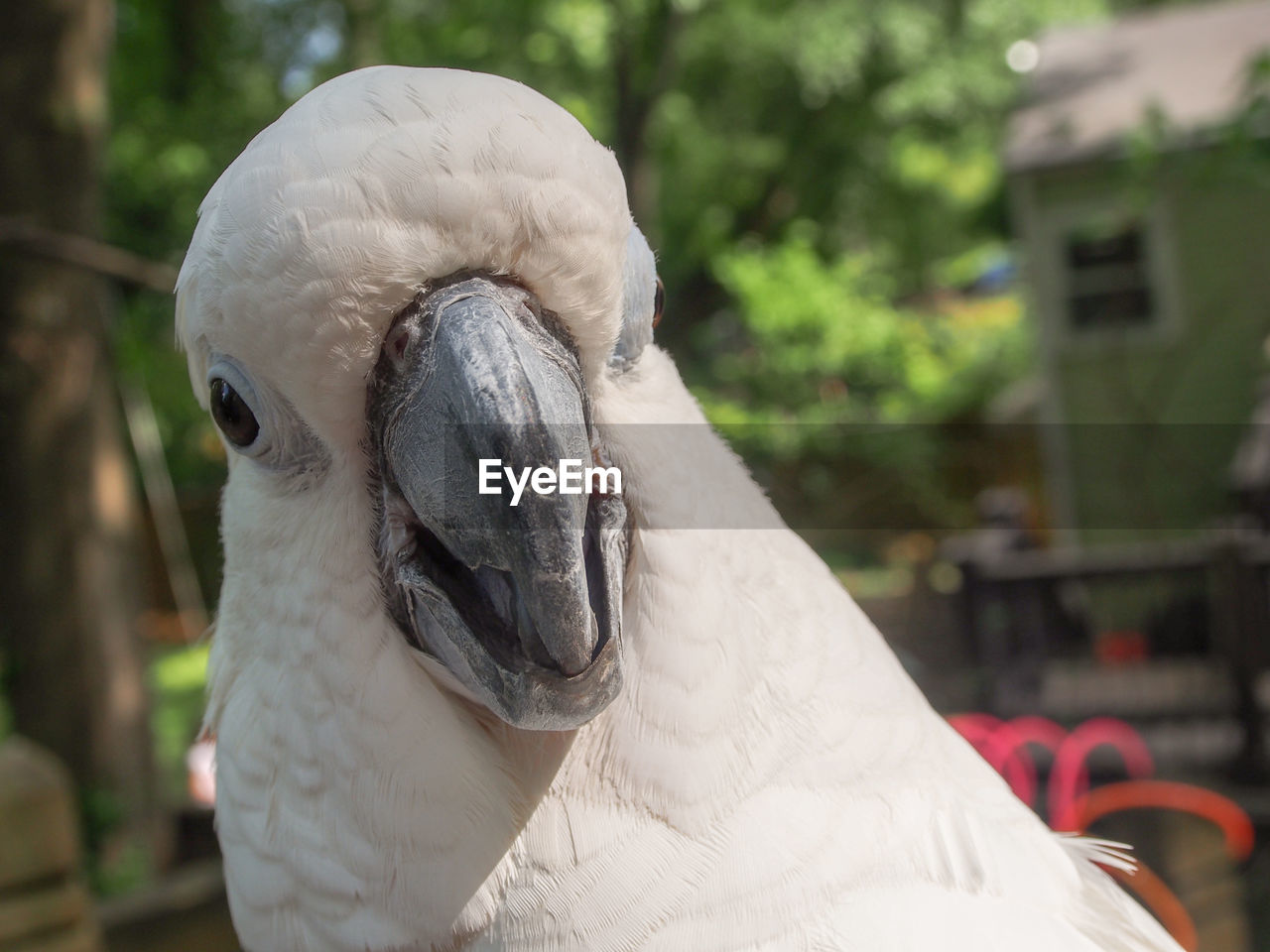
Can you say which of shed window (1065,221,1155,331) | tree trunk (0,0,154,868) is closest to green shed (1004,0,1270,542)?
shed window (1065,221,1155,331)

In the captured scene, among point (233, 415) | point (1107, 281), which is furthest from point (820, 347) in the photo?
point (233, 415)

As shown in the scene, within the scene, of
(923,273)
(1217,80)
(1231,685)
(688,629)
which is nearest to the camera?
(688,629)

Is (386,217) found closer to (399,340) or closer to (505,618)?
Result: (399,340)

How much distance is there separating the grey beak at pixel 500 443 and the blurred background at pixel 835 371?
36 cm

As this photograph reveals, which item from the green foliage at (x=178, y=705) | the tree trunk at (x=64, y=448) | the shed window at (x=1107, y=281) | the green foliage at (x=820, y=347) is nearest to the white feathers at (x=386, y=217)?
the tree trunk at (x=64, y=448)

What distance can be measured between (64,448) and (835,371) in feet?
18.9

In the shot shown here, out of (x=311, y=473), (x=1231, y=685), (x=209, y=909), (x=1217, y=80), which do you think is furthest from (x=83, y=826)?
(x=1217, y=80)

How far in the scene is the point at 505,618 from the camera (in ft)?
2.60

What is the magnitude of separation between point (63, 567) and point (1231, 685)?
15.3 feet

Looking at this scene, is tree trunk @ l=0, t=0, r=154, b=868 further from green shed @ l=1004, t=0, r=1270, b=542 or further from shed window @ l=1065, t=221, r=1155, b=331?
shed window @ l=1065, t=221, r=1155, b=331

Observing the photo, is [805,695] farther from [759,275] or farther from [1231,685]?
[759,275]

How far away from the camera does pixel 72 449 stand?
3.82 m

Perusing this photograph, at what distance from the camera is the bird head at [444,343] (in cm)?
75

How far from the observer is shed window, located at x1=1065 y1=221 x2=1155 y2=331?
26.2 feet
